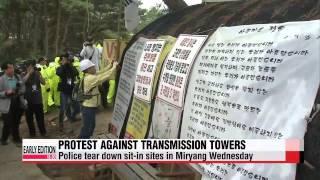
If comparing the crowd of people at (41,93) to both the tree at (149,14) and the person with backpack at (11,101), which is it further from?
the tree at (149,14)

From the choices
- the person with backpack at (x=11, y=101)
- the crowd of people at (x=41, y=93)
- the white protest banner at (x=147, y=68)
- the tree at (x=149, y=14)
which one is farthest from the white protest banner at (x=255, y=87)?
the tree at (x=149, y=14)

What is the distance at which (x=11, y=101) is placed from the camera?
433 inches

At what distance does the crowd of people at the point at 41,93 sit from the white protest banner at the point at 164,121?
261cm

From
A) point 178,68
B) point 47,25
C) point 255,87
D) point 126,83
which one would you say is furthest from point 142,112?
point 47,25

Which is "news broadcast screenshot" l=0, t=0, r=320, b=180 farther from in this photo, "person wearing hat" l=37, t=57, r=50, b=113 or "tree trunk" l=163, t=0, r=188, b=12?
"person wearing hat" l=37, t=57, r=50, b=113

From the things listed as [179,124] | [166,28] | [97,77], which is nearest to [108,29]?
[97,77]

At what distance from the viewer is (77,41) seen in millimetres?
33156

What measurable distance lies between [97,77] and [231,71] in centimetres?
504

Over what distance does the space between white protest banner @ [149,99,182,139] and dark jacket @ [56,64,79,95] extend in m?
6.50

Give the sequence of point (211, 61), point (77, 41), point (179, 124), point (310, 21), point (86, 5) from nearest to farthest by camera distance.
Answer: point (310, 21)
point (211, 61)
point (179, 124)
point (86, 5)
point (77, 41)

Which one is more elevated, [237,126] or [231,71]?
[231,71]

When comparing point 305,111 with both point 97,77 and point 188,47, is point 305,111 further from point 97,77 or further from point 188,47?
point 97,77

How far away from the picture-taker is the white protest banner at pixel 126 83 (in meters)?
7.11

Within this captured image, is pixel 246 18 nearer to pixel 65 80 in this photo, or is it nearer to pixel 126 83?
pixel 126 83
